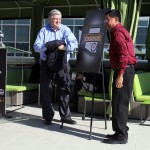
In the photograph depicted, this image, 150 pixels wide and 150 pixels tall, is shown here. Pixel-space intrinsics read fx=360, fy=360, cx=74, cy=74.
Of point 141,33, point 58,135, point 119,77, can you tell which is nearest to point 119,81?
point 119,77

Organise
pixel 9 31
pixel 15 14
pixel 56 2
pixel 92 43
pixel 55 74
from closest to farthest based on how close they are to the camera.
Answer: pixel 92 43 → pixel 55 74 → pixel 56 2 → pixel 15 14 → pixel 9 31

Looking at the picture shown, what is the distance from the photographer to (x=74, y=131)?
5.88 m

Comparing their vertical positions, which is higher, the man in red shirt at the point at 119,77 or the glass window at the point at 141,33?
the glass window at the point at 141,33

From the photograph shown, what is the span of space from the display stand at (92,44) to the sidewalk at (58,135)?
1.89ft

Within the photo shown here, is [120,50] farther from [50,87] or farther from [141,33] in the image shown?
[141,33]

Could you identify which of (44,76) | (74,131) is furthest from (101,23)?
(74,131)

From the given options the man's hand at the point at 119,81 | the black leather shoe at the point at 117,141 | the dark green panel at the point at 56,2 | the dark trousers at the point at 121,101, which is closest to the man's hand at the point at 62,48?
the dark trousers at the point at 121,101

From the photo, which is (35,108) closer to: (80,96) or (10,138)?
(80,96)

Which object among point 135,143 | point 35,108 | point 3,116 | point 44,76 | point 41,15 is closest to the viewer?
point 135,143

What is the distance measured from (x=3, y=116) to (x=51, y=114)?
3.70ft

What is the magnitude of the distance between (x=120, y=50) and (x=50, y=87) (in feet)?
6.11

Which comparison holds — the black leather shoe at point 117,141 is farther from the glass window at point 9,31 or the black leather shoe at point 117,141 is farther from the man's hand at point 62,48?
the glass window at point 9,31

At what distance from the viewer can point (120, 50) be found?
16.1 feet

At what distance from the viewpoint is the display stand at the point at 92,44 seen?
563 centimetres
